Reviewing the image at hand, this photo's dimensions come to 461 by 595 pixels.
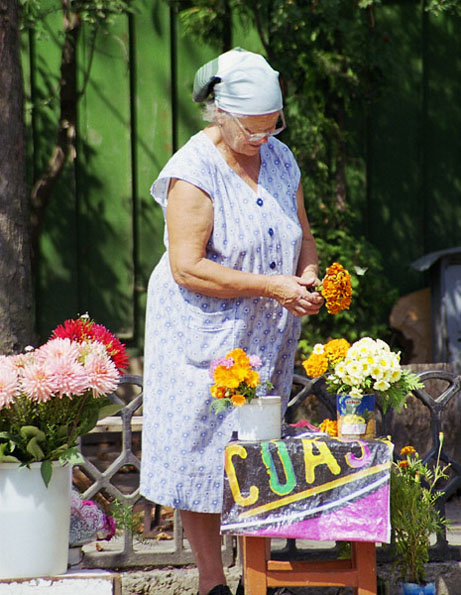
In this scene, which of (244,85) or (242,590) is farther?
(242,590)

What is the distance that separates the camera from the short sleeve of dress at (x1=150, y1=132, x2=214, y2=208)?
288 centimetres

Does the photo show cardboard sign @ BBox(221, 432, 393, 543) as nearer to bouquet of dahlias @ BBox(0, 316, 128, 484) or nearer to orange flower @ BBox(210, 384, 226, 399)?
orange flower @ BBox(210, 384, 226, 399)

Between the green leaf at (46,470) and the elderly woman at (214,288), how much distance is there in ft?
2.43

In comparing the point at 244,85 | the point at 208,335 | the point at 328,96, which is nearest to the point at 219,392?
the point at 208,335

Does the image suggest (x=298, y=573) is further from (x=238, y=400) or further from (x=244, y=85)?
(x=244, y=85)

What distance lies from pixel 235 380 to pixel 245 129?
79 centimetres

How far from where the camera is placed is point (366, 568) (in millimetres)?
2783

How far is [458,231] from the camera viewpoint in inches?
233

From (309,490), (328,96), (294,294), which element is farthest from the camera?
(328,96)

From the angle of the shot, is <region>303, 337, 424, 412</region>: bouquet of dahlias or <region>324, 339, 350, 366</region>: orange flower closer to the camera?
<region>303, 337, 424, 412</region>: bouquet of dahlias

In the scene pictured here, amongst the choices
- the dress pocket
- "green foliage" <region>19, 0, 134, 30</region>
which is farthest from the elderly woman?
"green foliage" <region>19, 0, 134, 30</region>

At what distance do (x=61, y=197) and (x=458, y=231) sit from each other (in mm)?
2540

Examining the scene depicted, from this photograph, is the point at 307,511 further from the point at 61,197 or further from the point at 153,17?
the point at 153,17

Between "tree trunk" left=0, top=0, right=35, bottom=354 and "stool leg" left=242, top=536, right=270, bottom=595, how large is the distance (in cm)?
162
